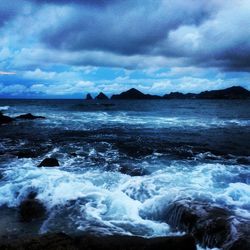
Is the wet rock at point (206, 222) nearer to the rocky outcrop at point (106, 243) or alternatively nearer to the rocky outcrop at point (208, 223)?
the rocky outcrop at point (208, 223)

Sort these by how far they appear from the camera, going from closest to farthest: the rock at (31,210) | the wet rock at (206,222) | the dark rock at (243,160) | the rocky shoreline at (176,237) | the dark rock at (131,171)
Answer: the rocky shoreline at (176,237)
the wet rock at (206,222)
the rock at (31,210)
the dark rock at (131,171)
the dark rock at (243,160)

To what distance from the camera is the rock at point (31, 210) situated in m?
10.2

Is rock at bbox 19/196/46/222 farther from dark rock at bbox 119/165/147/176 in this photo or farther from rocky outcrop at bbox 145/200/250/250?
dark rock at bbox 119/165/147/176

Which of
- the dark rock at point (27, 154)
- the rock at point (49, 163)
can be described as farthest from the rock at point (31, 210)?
the dark rock at point (27, 154)

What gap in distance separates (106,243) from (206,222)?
336 centimetres

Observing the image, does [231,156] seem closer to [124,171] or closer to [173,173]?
[173,173]

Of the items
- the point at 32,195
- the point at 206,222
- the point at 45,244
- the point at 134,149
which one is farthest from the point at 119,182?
the point at 134,149

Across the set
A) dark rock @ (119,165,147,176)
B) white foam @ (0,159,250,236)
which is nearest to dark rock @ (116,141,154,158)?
dark rock @ (119,165,147,176)

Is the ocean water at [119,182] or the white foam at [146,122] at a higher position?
the white foam at [146,122]

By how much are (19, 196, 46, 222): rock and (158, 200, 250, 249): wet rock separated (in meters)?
4.39

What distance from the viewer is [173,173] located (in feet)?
51.3

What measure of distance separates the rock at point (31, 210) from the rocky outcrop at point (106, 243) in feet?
9.22

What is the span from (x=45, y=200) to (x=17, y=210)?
3.82ft

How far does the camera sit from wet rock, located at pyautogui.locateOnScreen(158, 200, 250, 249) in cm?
829
